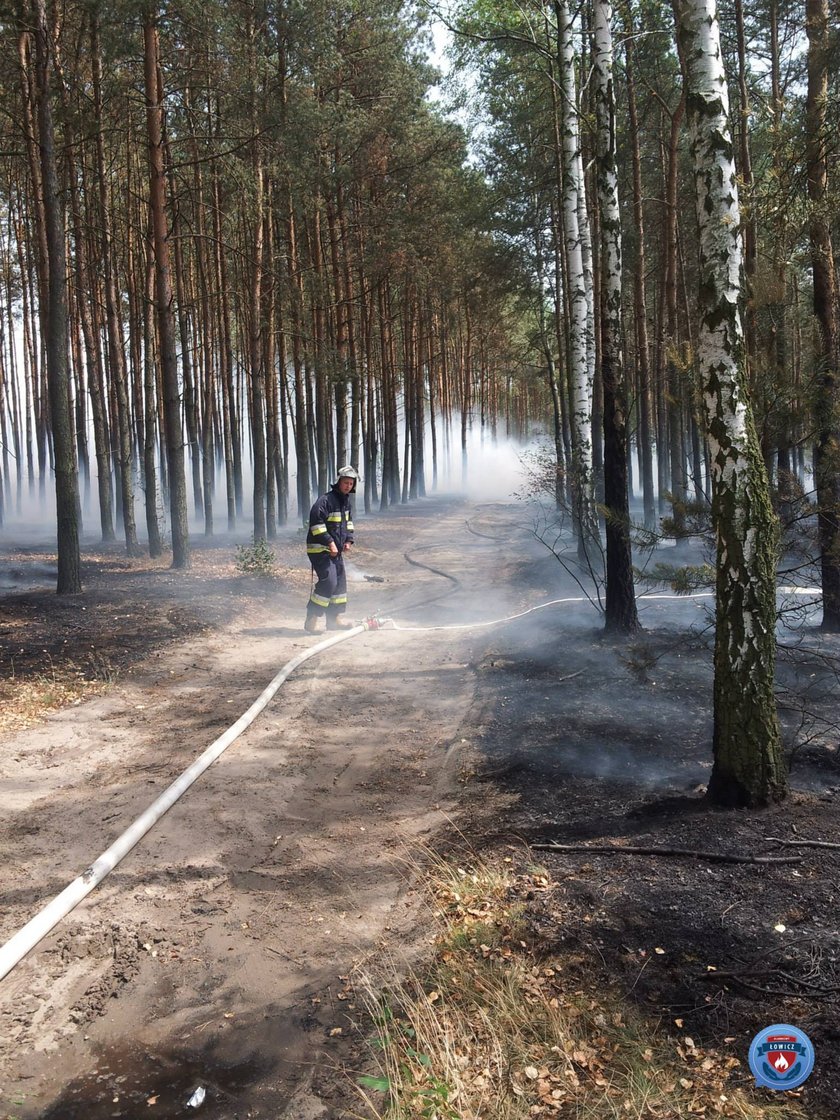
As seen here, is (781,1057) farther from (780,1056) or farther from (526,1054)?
(526,1054)

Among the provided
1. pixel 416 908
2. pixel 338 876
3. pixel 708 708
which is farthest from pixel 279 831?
pixel 708 708

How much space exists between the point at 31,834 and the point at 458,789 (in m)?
2.63

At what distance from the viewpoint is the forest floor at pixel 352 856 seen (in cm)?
284

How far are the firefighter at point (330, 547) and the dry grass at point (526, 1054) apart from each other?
7346 mm

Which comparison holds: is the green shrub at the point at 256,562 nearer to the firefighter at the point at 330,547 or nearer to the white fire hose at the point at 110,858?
the firefighter at the point at 330,547

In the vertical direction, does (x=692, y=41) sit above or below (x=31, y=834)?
above

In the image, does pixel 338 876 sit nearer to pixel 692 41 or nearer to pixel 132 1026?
pixel 132 1026

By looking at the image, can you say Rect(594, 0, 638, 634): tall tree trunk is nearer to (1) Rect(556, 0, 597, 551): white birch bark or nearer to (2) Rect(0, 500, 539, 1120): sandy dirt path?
(2) Rect(0, 500, 539, 1120): sandy dirt path

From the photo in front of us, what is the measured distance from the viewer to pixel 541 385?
52.2m

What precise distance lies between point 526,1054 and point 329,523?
8.25 metres

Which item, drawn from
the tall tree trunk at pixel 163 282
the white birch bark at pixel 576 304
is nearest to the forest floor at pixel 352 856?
the white birch bark at pixel 576 304

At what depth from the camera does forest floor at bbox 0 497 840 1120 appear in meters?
2.84

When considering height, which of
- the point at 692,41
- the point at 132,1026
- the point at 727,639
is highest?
the point at 692,41

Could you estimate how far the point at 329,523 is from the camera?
10523mm
